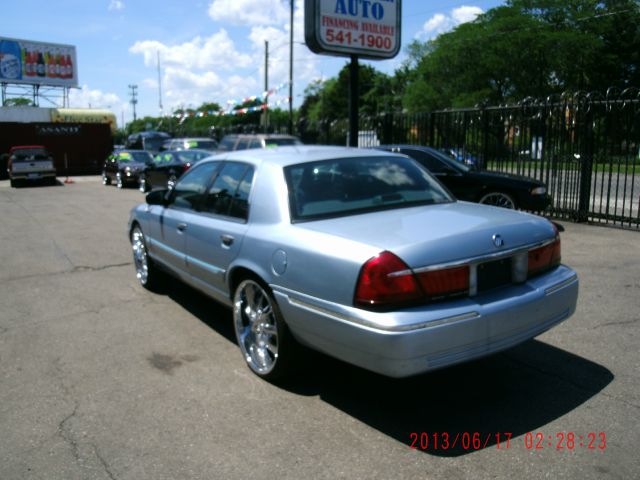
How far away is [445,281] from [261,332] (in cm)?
150

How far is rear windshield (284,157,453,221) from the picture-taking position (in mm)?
4016

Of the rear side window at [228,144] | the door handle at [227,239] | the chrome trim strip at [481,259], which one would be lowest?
the door handle at [227,239]

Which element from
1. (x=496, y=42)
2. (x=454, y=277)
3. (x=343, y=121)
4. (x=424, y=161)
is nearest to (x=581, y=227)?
(x=424, y=161)

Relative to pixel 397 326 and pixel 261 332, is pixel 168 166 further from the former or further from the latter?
pixel 397 326

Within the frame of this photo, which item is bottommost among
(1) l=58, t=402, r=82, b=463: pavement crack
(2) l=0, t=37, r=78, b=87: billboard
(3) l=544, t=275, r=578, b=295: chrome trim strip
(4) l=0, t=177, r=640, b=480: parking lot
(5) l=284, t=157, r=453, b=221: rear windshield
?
(1) l=58, t=402, r=82, b=463: pavement crack

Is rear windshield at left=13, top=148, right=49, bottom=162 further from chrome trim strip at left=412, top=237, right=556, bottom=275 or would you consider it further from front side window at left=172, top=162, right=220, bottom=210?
chrome trim strip at left=412, top=237, right=556, bottom=275

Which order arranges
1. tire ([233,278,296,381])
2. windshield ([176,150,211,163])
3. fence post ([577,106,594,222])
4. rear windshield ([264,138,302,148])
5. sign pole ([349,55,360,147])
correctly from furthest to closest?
1. windshield ([176,150,211,163])
2. rear windshield ([264,138,302,148])
3. sign pole ([349,55,360,147])
4. fence post ([577,106,594,222])
5. tire ([233,278,296,381])

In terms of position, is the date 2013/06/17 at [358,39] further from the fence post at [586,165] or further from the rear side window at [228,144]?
the rear side window at [228,144]

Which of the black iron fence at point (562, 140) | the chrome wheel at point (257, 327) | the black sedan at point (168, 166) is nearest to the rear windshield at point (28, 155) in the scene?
the black sedan at point (168, 166)

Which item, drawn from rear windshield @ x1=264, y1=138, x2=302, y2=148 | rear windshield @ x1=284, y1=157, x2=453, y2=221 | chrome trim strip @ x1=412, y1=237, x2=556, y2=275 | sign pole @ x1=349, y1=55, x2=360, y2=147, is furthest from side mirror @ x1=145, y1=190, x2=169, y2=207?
rear windshield @ x1=264, y1=138, x2=302, y2=148

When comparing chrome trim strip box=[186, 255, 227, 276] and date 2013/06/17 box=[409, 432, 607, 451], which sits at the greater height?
chrome trim strip box=[186, 255, 227, 276]

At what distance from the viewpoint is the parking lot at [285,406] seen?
10.0 ft

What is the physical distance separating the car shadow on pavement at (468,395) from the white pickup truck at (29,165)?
24.2 m

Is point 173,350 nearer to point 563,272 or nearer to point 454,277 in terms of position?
point 454,277
